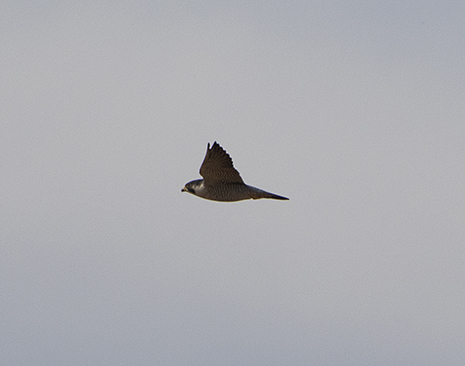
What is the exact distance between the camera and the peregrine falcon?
21.2 m

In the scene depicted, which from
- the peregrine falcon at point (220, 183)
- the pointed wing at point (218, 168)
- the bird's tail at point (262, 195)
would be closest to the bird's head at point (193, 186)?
the peregrine falcon at point (220, 183)

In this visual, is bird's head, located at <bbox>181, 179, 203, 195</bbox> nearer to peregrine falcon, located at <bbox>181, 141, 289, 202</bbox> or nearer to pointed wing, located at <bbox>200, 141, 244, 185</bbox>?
peregrine falcon, located at <bbox>181, 141, 289, 202</bbox>

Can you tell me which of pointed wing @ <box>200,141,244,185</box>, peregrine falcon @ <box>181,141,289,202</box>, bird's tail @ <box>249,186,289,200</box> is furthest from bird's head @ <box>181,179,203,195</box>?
bird's tail @ <box>249,186,289,200</box>

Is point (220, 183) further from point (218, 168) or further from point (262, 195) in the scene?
point (262, 195)

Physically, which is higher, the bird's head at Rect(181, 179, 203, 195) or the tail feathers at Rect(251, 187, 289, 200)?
the bird's head at Rect(181, 179, 203, 195)

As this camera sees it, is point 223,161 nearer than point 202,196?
Yes

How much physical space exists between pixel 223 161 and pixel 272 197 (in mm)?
2090

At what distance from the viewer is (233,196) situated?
22.2 m

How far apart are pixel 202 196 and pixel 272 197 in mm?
1989

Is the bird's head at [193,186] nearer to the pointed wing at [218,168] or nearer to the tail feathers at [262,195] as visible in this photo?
the pointed wing at [218,168]

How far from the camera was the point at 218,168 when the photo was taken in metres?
21.5

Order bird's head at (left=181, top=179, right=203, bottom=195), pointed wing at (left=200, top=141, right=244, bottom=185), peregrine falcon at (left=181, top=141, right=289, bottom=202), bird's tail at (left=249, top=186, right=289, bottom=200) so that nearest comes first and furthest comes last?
pointed wing at (left=200, top=141, right=244, bottom=185), peregrine falcon at (left=181, top=141, right=289, bottom=202), bird's tail at (left=249, top=186, right=289, bottom=200), bird's head at (left=181, top=179, right=203, bottom=195)

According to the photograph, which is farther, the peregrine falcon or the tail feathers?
the tail feathers

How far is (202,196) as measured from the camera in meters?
22.7
